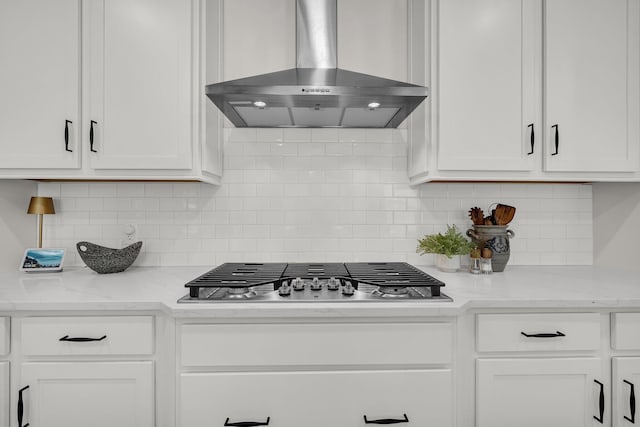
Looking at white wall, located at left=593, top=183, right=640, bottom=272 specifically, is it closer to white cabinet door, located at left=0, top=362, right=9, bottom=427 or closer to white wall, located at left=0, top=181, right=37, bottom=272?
white cabinet door, located at left=0, top=362, right=9, bottom=427

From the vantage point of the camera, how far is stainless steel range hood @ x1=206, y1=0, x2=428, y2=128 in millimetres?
1536

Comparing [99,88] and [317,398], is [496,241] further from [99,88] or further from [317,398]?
[99,88]

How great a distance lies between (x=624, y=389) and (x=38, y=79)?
9.24 ft

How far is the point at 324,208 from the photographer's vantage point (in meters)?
2.10

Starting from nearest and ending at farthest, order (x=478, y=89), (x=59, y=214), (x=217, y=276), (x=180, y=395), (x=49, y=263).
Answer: (x=180, y=395)
(x=217, y=276)
(x=478, y=89)
(x=49, y=263)
(x=59, y=214)

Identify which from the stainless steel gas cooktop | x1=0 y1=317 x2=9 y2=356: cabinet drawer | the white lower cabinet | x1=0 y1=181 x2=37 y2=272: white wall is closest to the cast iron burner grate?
the stainless steel gas cooktop

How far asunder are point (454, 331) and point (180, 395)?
1030 mm

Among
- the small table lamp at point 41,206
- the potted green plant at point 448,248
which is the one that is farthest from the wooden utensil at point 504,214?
the small table lamp at point 41,206

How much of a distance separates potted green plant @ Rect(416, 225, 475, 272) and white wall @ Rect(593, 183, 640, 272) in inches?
33.9

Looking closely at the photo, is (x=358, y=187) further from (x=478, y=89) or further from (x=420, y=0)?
(x=420, y=0)

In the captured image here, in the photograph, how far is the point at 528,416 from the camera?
4.45 feet

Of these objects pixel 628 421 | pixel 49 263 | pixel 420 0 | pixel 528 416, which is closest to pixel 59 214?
pixel 49 263

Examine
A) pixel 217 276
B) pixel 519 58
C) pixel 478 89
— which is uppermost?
pixel 519 58

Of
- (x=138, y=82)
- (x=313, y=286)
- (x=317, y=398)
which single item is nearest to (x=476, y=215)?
(x=313, y=286)
